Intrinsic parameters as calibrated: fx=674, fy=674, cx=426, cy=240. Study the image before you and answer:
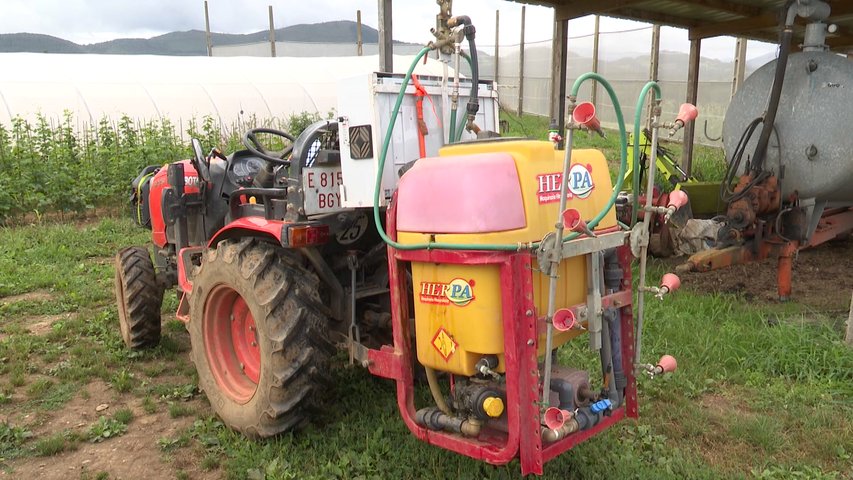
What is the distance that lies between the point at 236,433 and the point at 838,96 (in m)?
5.34

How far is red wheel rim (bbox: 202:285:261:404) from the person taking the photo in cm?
352

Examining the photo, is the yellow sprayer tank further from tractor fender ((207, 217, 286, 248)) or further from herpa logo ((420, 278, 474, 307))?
tractor fender ((207, 217, 286, 248))

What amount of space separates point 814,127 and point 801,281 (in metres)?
1.52

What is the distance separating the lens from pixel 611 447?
321 centimetres

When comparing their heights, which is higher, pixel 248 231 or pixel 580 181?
pixel 580 181

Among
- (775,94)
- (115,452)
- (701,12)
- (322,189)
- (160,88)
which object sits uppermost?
(701,12)

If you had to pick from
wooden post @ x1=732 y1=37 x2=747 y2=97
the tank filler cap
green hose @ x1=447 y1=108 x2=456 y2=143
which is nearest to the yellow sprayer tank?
the tank filler cap

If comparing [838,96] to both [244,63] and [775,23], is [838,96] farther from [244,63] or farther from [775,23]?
[244,63]

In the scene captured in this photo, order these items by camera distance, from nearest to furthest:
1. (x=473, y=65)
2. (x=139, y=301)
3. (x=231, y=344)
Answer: (x=473, y=65) → (x=231, y=344) → (x=139, y=301)

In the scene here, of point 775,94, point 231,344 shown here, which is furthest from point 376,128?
point 775,94

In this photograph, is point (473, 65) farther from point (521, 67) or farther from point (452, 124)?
point (521, 67)

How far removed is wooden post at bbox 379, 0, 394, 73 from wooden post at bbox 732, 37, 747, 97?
7998 millimetres

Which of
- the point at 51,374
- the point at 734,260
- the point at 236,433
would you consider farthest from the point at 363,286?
the point at 734,260

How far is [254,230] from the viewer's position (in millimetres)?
3387
